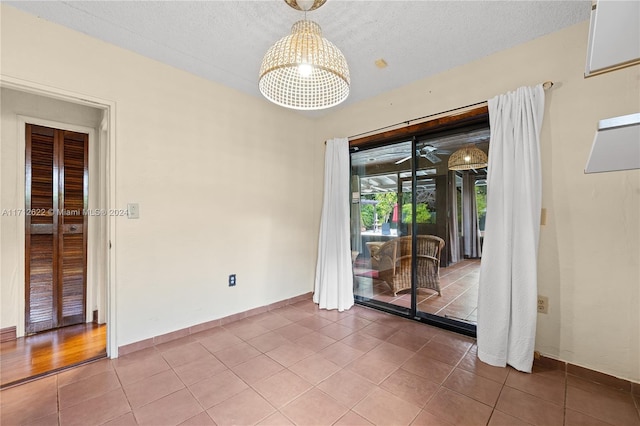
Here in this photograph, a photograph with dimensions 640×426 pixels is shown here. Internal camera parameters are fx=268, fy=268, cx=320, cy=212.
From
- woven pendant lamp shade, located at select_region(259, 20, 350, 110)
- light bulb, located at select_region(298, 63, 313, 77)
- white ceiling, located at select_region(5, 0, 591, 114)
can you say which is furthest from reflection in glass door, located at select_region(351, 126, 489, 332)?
light bulb, located at select_region(298, 63, 313, 77)

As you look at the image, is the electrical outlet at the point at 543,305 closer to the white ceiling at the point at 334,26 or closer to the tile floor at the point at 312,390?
the tile floor at the point at 312,390

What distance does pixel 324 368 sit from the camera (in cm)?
208

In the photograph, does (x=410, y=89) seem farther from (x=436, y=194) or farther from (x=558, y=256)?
(x=558, y=256)

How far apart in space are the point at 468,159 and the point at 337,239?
171cm

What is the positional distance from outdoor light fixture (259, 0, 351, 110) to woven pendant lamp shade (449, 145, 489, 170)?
1.70 metres

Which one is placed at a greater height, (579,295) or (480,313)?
(579,295)

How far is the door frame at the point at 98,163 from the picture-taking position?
6.56 ft

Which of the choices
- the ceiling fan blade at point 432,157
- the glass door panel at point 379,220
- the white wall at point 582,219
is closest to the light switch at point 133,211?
the glass door panel at point 379,220

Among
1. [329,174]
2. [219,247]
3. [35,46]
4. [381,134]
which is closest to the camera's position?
[35,46]

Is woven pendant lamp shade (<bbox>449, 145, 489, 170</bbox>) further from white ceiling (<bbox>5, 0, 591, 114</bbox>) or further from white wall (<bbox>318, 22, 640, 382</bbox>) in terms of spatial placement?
white ceiling (<bbox>5, 0, 591, 114</bbox>)

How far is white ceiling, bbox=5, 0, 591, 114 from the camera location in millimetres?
1852

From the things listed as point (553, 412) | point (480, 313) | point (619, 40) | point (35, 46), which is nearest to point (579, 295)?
point (480, 313)

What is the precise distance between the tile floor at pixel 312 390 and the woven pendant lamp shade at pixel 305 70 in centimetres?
191

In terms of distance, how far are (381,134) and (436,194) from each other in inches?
36.9
